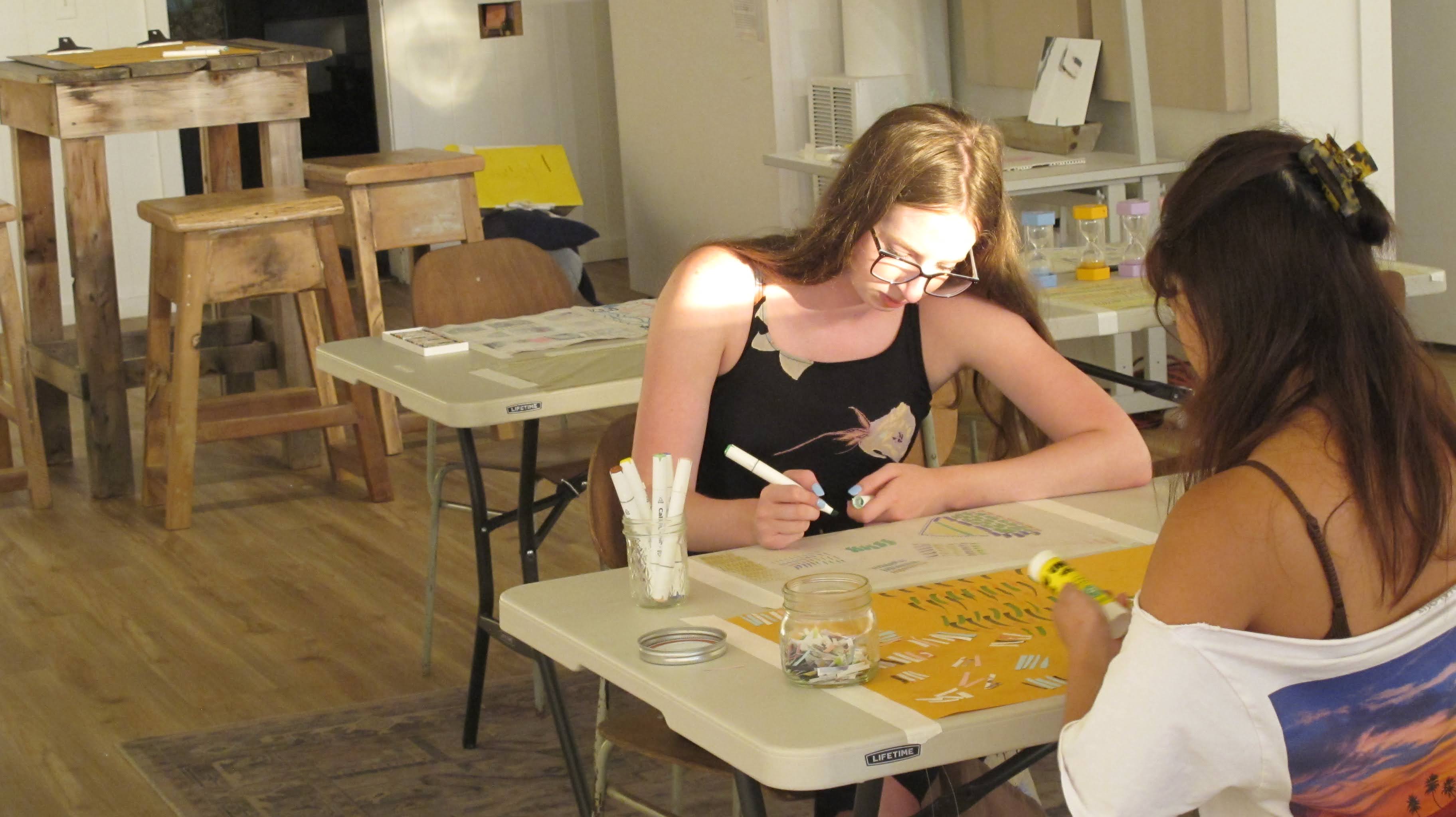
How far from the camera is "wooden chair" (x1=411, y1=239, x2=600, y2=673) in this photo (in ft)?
11.0

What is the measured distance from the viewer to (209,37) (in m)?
8.10

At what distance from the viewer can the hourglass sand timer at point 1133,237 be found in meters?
3.62

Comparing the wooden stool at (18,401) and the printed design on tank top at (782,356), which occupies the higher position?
the printed design on tank top at (782,356)

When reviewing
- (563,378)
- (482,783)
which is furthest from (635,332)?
(482,783)

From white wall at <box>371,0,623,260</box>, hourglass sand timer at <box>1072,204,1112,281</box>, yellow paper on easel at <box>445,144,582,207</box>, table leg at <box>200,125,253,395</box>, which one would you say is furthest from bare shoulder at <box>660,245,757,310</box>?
white wall at <box>371,0,623,260</box>

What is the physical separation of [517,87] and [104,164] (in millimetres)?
3806

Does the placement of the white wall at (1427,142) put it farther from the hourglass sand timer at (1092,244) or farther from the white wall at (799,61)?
the hourglass sand timer at (1092,244)

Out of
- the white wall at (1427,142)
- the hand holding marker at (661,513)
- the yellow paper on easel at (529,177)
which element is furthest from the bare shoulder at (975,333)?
the yellow paper on easel at (529,177)

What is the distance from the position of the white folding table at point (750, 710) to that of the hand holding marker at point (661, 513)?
0.09ft

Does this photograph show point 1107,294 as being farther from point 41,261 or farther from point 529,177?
point 529,177

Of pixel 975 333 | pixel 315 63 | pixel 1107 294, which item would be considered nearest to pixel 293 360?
pixel 1107 294

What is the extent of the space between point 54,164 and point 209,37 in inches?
42.4

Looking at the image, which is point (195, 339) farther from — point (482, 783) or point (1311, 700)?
point (1311, 700)

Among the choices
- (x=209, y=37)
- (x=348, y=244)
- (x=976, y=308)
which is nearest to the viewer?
(x=976, y=308)
